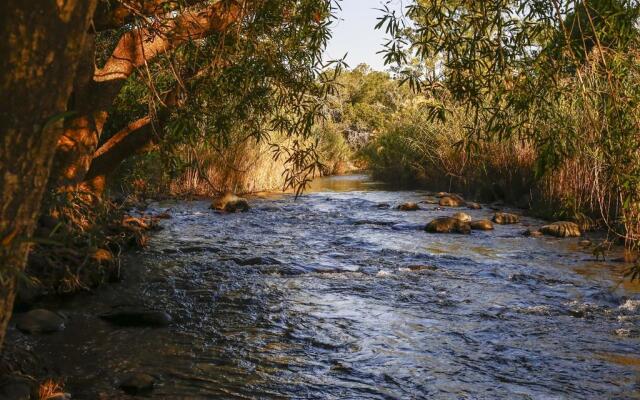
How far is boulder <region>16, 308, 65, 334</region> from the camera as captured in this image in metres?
5.84

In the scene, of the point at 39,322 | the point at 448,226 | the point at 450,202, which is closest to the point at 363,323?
the point at 39,322

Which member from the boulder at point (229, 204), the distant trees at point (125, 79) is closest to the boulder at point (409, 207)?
the boulder at point (229, 204)

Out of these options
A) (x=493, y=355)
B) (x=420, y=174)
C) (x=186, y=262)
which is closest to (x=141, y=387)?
(x=493, y=355)

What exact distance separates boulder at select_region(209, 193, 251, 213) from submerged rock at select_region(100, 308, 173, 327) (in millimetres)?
8971

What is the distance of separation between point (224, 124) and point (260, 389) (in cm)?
239

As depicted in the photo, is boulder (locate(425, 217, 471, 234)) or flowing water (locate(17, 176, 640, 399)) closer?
flowing water (locate(17, 176, 640, 399))

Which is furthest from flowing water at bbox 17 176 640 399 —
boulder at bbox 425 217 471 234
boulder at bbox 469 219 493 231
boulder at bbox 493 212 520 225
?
boulder at bbox 493 212 520 225

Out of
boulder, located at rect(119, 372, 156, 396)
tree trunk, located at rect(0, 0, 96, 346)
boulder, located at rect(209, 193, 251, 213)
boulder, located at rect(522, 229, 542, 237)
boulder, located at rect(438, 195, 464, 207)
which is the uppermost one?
tree trunk, located at rect(0, 0, 96, 346)

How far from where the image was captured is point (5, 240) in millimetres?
1621

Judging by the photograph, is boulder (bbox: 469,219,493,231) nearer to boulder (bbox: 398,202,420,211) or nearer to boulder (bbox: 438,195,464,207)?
boulder (bbox: 398,202,420,211)

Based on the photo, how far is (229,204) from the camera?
51.1ft

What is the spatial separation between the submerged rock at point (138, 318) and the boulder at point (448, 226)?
290 inches

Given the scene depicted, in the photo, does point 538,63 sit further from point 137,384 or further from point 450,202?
point 450,202

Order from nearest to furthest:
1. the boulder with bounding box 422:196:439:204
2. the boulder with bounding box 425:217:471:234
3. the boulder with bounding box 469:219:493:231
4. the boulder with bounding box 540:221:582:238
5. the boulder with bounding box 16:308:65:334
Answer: the boulder with bounding box 16:308:65:334, the boulder with bounding box 540:221:582:238, the boulder with bounding box 425:217:471:234, the boulder with bounding box 469:219:493:231, the boulder with bounding box 422:196:439:204
